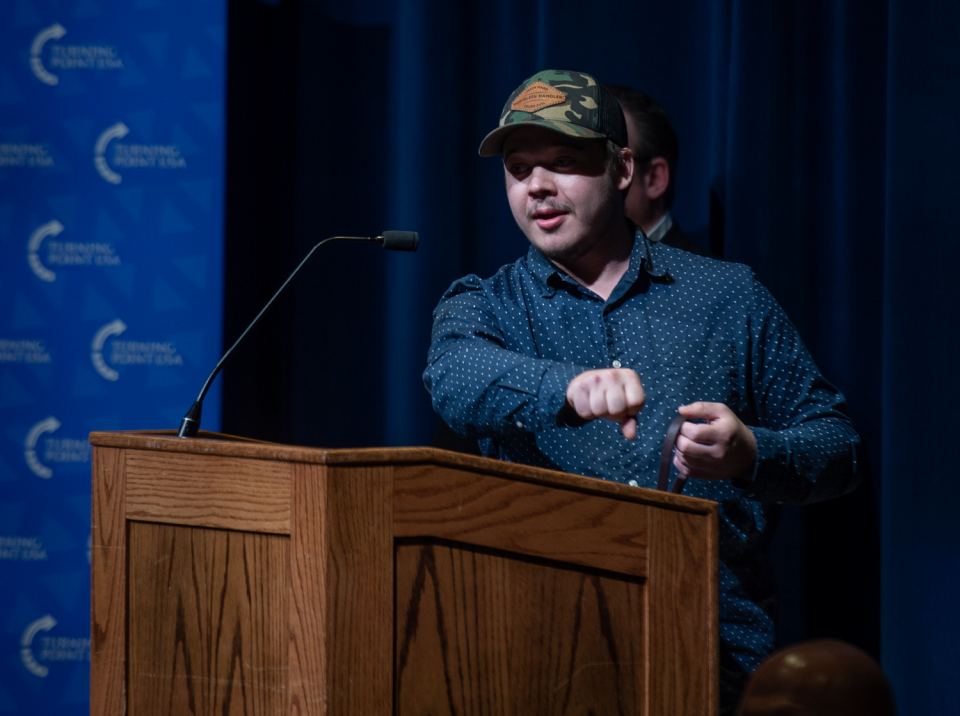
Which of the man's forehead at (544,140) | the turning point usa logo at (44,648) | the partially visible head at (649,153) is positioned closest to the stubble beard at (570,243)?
the man's forehead at (544,140)

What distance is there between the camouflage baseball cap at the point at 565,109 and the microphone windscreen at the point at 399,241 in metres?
0.31

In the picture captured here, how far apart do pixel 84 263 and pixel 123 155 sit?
0.27m

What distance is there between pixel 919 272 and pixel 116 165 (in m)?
1.88

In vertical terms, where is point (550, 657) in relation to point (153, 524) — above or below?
below

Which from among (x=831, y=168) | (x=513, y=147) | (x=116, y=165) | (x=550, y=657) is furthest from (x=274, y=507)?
(x=831, y=168)

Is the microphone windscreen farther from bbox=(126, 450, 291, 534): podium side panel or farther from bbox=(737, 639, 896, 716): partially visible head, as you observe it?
bbox=(737, 639, 896, 716): partially visible head

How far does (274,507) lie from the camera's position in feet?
2.93

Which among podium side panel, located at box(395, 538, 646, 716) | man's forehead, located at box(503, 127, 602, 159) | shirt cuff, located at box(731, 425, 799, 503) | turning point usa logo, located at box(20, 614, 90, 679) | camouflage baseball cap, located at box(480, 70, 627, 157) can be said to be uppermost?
camouflage baseball cap, located at box(480, 70, 627, 157)

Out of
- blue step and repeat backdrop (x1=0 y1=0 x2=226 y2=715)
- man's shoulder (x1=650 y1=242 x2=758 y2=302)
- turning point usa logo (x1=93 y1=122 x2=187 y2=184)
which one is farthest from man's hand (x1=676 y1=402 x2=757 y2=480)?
turning point usa logo (x1=93 y1=122 x2=187 y2=184)

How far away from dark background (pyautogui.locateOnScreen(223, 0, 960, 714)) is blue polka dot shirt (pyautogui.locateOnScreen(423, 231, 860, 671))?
403 millimetres

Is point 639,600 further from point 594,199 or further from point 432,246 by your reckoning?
point 432,246

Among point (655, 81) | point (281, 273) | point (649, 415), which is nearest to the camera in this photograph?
point (649, 415)

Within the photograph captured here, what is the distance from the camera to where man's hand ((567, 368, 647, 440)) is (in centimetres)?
109

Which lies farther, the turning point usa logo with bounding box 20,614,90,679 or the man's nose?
the turning point usa logo with bounding box 20,614,90,679
